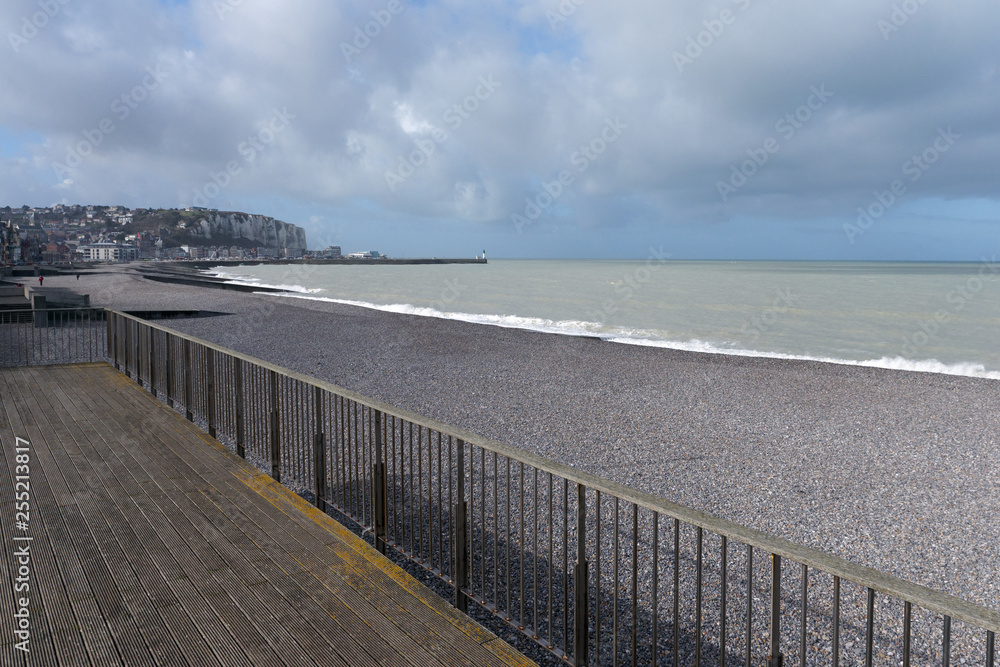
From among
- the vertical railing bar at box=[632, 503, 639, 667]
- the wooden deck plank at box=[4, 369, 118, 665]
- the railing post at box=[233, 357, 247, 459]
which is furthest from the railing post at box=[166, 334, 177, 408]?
the vertical railing bar at box=[632, 503, 639, 667]

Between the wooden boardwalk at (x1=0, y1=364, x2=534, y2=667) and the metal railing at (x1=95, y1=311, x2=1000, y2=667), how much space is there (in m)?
0.37

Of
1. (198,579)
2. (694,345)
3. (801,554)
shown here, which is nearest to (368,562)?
(198,579)

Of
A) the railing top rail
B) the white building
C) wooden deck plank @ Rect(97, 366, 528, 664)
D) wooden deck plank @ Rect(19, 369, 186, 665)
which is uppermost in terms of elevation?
the white building

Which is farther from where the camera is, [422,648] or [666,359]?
[666,359]

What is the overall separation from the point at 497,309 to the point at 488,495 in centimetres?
3309

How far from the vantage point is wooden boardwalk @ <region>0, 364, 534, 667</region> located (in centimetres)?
282

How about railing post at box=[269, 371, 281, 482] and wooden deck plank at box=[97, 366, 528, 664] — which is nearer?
wooden deck plank at box=[97, 366, 528, 664]

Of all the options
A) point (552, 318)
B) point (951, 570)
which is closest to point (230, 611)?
point (951, 570)

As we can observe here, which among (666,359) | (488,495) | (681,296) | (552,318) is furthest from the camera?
(681,296)

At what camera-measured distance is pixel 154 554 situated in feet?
12.2

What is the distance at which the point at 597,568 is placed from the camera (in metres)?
2.79

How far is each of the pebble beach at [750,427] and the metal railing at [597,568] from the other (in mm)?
1034

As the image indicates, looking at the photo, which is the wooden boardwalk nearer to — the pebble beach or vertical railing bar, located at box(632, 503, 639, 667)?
vertical railing bar, located at box(632, 503, 639, 667)

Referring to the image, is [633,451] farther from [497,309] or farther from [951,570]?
[497,309]
